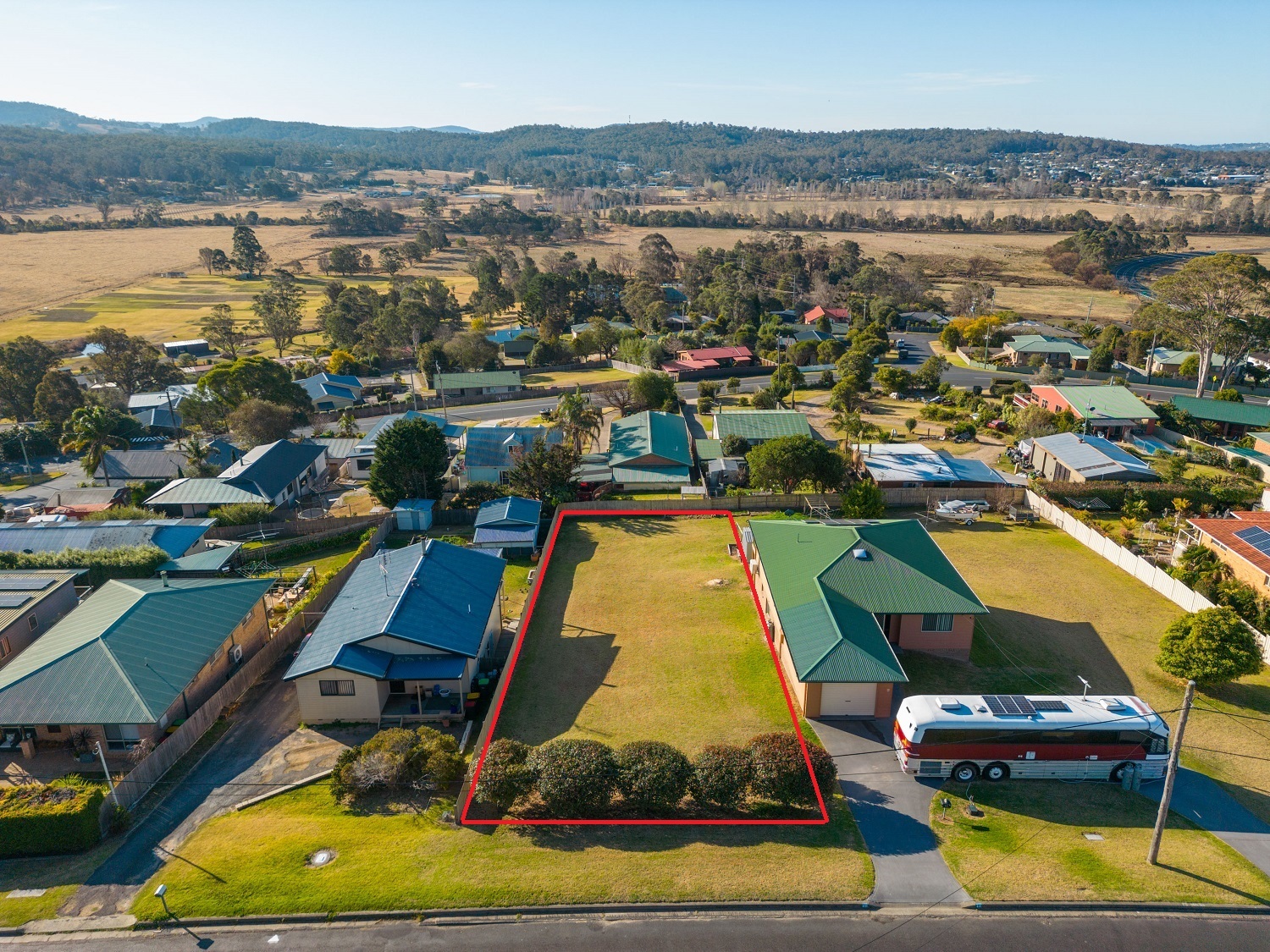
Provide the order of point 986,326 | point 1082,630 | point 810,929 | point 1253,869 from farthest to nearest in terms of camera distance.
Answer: point 986,326
point 1082,630
point 1253,869
point 810,929

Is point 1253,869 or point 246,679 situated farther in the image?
point 246,679

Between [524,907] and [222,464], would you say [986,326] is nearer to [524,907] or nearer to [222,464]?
[222,464]

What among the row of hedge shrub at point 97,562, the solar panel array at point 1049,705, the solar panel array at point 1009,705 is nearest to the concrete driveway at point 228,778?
the row of hedge shrub at point 97,562

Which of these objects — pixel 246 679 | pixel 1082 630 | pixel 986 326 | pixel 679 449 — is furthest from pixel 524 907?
pixel 986 326

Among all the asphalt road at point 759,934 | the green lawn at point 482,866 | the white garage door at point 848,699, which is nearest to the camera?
the asphalt road at point 759,934

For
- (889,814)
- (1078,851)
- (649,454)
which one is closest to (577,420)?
(649,454)

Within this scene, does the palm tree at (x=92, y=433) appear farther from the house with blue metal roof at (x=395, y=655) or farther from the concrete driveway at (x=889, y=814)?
the concrete driveway at (x=889, y=814)

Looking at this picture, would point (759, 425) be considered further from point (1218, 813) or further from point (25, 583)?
point (25, 583)
